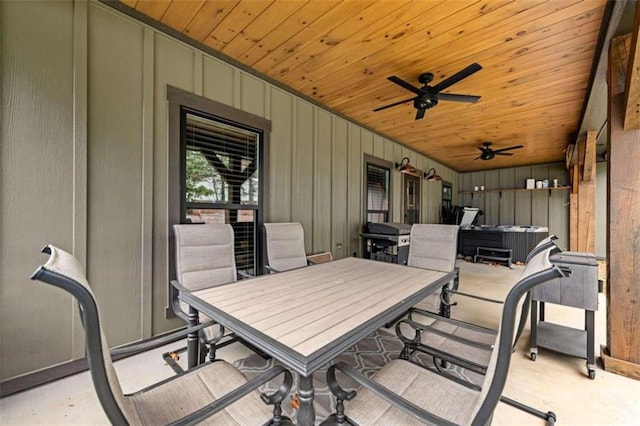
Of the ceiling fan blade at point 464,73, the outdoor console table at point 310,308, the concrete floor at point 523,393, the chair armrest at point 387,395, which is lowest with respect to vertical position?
the concrete floor at point 523,393

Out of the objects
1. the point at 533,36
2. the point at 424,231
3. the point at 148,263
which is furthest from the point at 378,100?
the point at 148,263

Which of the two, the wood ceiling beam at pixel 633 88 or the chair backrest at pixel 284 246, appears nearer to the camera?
the wood ceiling beam at pixel 633 88

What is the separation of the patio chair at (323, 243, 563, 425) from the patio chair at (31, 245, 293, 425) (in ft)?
0.90

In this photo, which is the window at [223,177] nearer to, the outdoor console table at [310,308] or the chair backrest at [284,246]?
the chair backrest at [284,246]

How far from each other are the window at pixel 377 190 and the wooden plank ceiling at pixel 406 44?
1.28 m

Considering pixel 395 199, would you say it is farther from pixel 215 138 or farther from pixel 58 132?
pixel 58 132

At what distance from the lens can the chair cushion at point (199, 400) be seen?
1.00 meters

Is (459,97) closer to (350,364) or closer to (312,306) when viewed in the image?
(312,306)

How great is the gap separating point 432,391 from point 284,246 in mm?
2070

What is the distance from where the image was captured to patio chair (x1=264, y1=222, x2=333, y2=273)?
287 centimetres

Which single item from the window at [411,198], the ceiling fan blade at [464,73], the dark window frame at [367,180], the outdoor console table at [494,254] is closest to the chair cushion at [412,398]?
the ceiling fan blade at [464,73]

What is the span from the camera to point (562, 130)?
4.96 metres

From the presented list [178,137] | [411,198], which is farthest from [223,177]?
[411,198]

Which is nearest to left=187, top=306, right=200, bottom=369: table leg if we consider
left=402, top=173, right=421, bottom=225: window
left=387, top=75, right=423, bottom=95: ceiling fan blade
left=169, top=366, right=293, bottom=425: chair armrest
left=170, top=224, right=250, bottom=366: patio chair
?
left=170, top=224, right=250, bottom=366: patio chair
